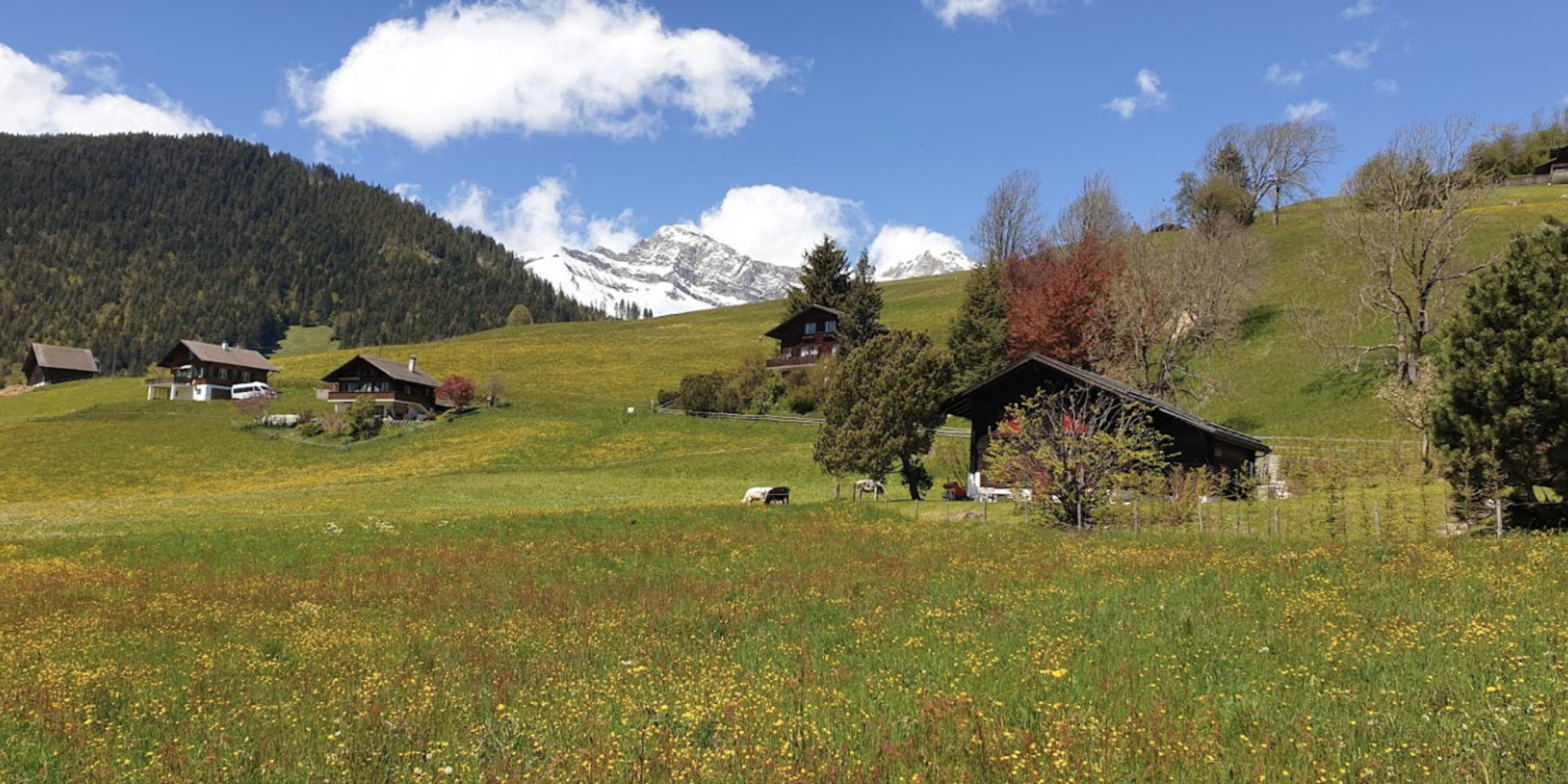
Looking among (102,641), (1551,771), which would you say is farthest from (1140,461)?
(102,641)

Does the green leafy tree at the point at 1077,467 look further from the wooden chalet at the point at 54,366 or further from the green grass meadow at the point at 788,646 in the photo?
the wooden chalet at the point at 54,366

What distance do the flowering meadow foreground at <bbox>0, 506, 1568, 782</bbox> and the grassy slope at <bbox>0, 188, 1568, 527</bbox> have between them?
2370cm

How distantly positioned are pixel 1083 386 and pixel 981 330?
30332mm

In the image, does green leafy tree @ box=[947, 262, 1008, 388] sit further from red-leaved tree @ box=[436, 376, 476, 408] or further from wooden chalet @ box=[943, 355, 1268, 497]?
red-leaved tree @ box=[436, 376, 476, 408]

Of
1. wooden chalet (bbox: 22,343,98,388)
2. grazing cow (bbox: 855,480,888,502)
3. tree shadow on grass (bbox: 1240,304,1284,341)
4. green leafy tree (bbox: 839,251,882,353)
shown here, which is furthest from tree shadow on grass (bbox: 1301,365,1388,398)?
wooden chalet (bbox: 22,343,98,388)

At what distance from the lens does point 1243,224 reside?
9062 centimetres

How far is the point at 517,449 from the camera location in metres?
61.7

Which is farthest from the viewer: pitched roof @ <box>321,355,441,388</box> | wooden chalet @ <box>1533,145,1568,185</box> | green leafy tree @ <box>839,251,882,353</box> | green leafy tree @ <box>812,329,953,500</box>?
wooden chalet @ <box>1533,145,1568,185</box>

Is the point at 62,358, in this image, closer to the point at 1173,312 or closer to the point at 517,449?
the point at 517,449

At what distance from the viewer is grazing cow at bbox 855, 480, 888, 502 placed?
137ft

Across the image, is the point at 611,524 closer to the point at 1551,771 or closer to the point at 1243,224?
the point at 1551,771

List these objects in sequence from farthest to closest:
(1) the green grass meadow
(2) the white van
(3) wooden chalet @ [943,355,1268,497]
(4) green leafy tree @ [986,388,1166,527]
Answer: (2) the white van
(3) wooden chalet @ [943,355,1268,497]
(4) green leafy tree @ [986,388,1166,527]
(1) the green grass meadow

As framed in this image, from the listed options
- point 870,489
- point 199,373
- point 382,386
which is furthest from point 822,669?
point 199,373

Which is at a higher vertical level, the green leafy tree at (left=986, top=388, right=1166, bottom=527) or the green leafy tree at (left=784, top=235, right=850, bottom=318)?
the green leafy tree at (left=784, top=235, right=850, bottom=318)
